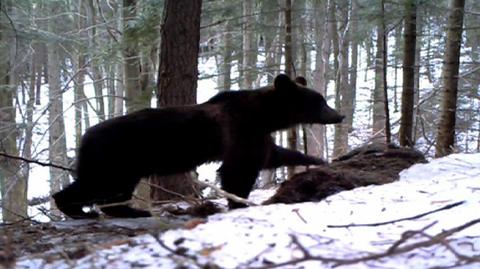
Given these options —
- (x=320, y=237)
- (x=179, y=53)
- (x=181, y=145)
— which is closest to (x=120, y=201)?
(x=181, y=145)

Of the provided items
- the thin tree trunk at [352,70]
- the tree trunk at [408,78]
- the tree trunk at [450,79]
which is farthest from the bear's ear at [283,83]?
the thin tree trunk at [352,70]

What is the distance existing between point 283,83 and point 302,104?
1.38 feet

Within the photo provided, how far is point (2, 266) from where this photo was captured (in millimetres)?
2318

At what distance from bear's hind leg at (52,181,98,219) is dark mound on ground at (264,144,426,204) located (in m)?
1.66

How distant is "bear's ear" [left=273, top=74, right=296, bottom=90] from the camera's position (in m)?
5.93

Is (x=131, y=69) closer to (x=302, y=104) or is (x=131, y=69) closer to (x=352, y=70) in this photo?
(x=302, y=104)

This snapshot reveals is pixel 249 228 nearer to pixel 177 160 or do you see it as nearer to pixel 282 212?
pixel 282 212

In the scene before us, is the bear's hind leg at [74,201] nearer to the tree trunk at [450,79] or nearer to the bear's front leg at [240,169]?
the bear's front leg at [240,169]

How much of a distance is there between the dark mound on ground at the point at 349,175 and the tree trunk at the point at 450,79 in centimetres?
236

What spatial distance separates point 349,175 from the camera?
17.7 ft

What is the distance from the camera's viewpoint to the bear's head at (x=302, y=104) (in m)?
6.06

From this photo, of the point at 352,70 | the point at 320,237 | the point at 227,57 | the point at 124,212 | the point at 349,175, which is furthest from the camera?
the point at 352,70

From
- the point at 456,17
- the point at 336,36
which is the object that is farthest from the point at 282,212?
the point at 336,36

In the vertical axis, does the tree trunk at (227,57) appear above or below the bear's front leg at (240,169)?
above
